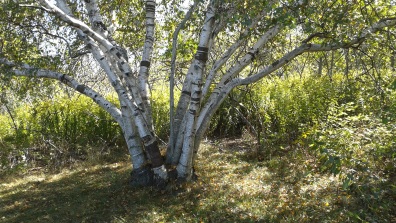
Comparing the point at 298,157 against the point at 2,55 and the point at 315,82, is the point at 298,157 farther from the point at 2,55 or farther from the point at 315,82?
the point at 2,55

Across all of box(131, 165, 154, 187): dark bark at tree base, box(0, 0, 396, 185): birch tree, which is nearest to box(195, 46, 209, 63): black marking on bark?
box(0, 0, 396, 185): birch tree

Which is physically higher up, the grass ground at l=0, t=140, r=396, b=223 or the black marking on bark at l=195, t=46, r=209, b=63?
the black marking on bark at l=195, t=46, r=209, b=63

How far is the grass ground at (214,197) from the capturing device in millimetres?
4613

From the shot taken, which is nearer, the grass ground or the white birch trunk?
the grass ground

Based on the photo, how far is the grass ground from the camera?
461cm

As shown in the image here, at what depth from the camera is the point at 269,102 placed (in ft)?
29.0

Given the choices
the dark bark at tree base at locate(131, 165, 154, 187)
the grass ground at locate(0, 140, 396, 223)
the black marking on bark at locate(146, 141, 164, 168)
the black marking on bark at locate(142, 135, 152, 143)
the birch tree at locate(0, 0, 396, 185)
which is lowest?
the grass ground at locate(0, 140, 396, 223)

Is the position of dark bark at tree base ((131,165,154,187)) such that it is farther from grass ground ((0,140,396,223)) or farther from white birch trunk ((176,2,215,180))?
white birch trunk ((176,2,215,180))

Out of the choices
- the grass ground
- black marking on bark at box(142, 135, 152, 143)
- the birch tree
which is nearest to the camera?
the grass ground

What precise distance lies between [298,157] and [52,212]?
175 inches

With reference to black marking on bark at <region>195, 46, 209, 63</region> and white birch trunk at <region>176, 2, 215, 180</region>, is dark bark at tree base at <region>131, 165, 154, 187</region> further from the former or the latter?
black marking on bark at <region>195, 46, 209, 63</region>

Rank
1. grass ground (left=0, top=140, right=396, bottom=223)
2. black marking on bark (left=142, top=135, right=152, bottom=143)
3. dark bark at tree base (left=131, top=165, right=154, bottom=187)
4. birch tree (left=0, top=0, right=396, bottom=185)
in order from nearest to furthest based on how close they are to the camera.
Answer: grass ground (left=0, top=140, right=396, bottom=223)
birch tree (left=0, top=0, right=396, bottom=185)
black marking on bark (left=142, top=135, right=152, bottom=143)
dark bark at tree base (left=131, top=165, right=154, bottom=187)

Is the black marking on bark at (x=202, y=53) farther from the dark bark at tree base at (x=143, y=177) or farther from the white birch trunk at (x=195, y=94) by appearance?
the dark bark at tree base at (x=143, y=177)

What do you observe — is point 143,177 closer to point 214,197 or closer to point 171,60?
point 214,197
